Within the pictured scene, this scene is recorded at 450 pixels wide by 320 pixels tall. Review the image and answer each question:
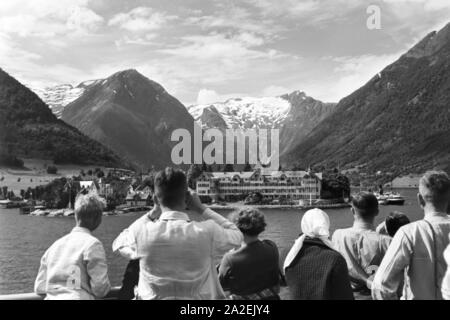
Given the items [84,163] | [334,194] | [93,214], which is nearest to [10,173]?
[84,163]

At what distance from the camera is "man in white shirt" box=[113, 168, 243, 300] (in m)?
3.33

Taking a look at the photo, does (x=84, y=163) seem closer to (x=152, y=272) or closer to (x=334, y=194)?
(x=334, y=194)

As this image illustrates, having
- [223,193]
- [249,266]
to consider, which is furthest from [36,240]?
[249,266]

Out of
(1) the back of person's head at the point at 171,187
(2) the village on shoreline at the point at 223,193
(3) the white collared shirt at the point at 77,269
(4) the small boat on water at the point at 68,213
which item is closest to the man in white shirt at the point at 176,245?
(1) the back of person's head at the point at 171,187

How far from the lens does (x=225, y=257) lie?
12.9 ft

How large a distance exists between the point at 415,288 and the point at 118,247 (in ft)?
6.55

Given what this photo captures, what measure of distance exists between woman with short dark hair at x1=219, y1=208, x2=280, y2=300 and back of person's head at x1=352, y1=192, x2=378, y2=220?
3.04 ft

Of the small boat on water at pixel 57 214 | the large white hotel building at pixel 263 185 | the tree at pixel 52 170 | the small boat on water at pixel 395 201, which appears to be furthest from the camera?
the tree at pixel 52 170

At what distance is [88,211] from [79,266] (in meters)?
0.39

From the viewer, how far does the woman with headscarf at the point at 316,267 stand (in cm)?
353

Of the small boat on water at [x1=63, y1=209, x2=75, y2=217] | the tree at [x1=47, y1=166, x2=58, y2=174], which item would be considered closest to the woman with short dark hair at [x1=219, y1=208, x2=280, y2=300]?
the small boat on water at [x1=63, y1=209, x2=75, y2=217]

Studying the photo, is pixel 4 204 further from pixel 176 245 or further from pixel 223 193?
A: pixel 176 245

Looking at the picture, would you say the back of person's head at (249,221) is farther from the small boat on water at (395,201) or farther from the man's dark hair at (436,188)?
the small boat on water at (395,201)

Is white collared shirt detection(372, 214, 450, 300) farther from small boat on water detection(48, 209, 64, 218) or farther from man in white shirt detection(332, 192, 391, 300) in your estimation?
small boat on water detection(48, 209, 64, 218)
